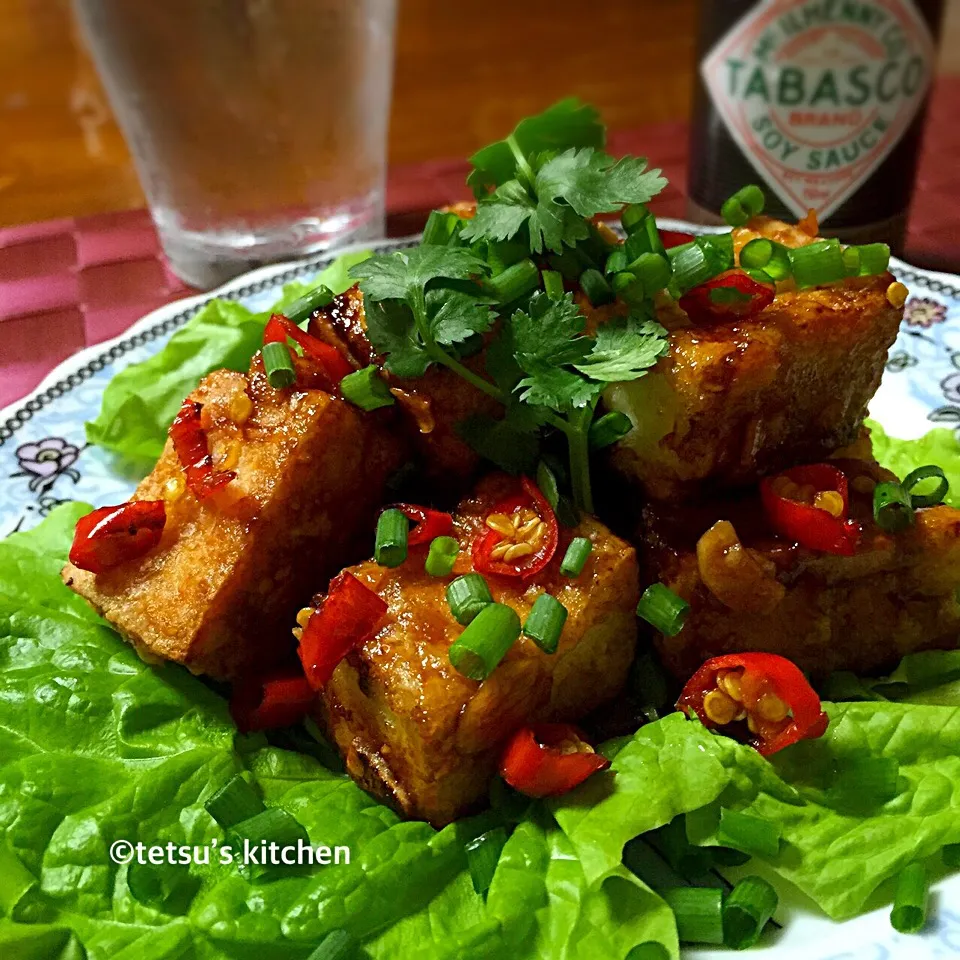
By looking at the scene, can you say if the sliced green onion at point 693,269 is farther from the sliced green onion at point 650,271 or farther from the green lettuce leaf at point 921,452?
the green lettuce leaf at point 921,452

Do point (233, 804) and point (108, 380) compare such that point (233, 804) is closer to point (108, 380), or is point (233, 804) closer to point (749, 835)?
point (749, 835)

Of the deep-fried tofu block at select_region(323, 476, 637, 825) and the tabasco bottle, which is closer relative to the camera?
the deep-fried tofu block at select_region(323, 476, 637, 825)

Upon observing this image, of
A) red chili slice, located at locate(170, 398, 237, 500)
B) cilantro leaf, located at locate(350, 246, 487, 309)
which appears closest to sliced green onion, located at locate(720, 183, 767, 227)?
cilantro leaf, located at locate(350, 246, 487, 309)

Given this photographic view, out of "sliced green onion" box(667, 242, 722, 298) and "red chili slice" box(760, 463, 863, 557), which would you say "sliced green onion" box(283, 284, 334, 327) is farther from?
"red chili slice" box(760, 463, 863, 557)

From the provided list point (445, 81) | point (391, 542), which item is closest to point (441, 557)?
point (391, 542)

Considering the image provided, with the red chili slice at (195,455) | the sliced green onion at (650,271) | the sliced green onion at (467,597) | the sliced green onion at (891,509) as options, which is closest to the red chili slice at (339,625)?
the sliced green onion at (467,597)

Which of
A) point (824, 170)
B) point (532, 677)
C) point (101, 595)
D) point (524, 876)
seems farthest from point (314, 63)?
point (524, 876)
